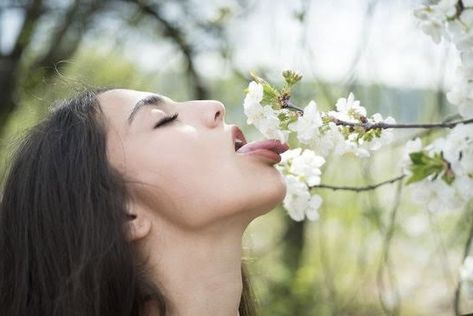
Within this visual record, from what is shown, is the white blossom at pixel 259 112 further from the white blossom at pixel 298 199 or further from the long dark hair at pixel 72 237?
the long dark hair at pixel 72 237

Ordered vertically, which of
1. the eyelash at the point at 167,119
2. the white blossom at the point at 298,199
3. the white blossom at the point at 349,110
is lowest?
the white blossom at the point at 298,199

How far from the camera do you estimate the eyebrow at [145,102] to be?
154cm

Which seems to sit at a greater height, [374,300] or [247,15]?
[247,15]

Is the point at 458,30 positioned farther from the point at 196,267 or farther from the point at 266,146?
the point at 196,267

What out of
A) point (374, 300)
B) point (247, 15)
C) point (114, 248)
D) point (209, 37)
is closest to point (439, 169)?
point (114, 248)

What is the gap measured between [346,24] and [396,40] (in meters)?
0.20

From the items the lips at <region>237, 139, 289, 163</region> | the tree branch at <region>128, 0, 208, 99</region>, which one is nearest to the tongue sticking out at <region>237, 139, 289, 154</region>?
the lips at <region>237, 139, 289, 163</region>

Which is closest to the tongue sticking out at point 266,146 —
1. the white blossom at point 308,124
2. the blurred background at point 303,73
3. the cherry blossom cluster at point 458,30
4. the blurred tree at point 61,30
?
the white blossom at point 308,124

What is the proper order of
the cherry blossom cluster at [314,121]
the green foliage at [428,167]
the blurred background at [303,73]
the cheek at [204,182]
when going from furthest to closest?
1. the blurred background at [303,73]
2. the cheek at [204,182]
3. the cherry blossom cluster at [314,121]
4. the green foliage at [428,167]

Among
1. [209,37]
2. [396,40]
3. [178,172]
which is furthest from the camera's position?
[209,37]

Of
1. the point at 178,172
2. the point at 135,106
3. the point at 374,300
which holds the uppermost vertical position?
the point at 135,106

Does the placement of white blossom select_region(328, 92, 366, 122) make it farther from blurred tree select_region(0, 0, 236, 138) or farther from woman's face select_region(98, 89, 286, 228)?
blurred tree select_region(0, 0, 236, 138)

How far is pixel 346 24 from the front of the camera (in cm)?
307

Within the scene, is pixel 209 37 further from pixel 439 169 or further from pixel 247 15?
pixel 439 169
